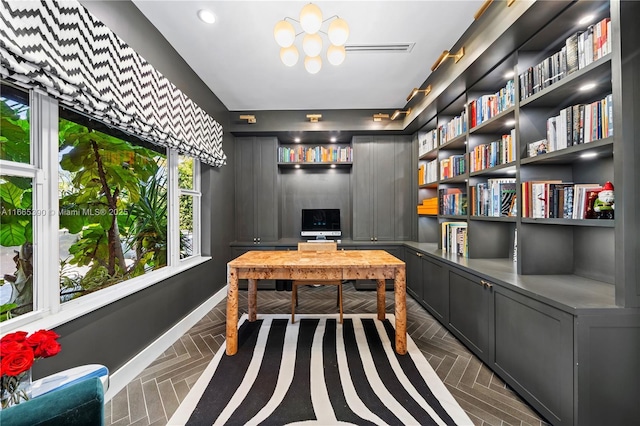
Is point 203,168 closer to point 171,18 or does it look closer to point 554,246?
point 171,18

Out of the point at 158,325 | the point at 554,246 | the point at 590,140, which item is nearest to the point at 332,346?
the point at 158,325

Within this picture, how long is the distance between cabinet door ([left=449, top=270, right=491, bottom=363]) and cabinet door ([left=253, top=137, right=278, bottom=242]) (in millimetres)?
2802

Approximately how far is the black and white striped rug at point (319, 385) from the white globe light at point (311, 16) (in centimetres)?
248

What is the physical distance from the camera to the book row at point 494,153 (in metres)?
2.16

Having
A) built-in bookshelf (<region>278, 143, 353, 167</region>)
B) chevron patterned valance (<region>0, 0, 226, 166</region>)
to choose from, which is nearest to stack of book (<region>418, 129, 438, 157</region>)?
built-in bookshelf (<region>278, 143, 353, 167</region>)

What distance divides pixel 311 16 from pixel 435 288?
2888 mm

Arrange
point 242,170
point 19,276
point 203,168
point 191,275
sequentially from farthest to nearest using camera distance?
1. point 242,170
2. point 203,168
3. point 191,275
4. point 19,276

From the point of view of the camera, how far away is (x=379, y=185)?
426 cm

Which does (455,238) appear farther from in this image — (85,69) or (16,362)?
(85,69)

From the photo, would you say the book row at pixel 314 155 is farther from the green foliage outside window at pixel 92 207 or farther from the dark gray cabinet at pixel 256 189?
the green foliage outside window at pixel 92 207

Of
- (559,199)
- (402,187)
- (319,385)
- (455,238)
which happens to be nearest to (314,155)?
(402,187)

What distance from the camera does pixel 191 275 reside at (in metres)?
2.92

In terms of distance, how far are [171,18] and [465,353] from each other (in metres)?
3.92

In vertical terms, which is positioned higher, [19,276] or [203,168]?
[203,168]
